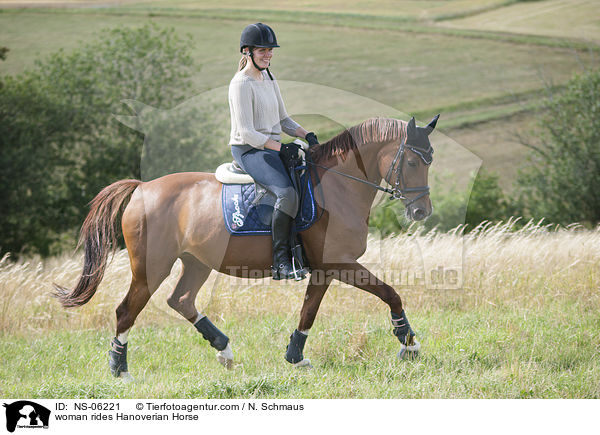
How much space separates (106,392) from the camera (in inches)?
183

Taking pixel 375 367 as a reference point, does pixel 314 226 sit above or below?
above

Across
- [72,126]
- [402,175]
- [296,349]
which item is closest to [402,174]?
[402,175]

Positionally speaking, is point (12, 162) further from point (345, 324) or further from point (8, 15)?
point (345, 324)

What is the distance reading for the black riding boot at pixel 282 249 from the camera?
4.74m

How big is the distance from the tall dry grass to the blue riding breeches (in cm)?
220

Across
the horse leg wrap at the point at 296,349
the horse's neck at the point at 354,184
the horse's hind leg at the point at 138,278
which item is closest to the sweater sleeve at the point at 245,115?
the horse's neck at the point at 354,184

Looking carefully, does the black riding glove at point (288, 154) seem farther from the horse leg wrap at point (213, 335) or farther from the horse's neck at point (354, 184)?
the horse leg wrap at point (213, 335)

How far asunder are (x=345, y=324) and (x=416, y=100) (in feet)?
79.4

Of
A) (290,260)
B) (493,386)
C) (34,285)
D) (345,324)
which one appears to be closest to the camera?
(493,386)

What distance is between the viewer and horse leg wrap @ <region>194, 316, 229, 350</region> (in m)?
5.34

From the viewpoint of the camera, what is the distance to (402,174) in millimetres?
4723

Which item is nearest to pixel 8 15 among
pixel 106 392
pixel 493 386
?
pixel 106 392

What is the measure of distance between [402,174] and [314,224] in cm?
86

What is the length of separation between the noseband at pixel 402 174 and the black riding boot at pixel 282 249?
3.06 feet
